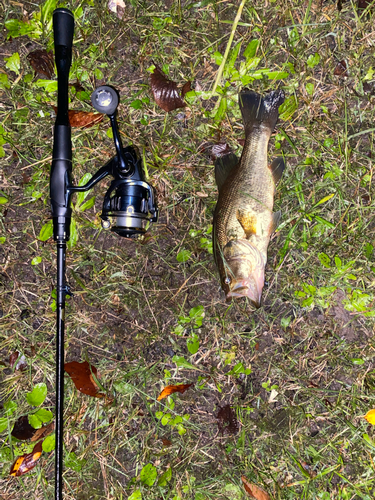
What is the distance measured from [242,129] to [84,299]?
171cm

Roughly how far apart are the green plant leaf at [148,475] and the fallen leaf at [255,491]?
2.12ft

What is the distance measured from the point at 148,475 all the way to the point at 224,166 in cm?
228

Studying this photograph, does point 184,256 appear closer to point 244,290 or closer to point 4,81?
point 244,290

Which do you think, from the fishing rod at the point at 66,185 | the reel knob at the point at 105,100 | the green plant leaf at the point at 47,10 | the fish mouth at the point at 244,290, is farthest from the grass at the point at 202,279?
the reel knob at the point at 105,100

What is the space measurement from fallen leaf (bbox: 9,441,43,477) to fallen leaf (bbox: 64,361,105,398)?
20.1 inches

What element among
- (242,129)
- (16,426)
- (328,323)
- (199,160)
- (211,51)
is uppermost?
(211,51)

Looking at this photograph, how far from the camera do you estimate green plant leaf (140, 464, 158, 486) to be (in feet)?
8.95

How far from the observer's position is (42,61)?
2.76 meters

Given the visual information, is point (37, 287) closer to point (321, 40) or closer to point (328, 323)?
point (328, 323)

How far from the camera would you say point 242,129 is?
2.78 m

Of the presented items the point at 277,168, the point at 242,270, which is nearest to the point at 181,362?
the point at 242,270

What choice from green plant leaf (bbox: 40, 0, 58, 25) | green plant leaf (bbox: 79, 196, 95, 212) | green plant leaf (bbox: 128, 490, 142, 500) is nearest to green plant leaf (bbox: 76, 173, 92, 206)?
green plant leaf (bbox: 79, 196, 95, 212)

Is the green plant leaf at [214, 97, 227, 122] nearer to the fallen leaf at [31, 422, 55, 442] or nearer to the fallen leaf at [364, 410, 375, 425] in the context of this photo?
the fallen leaf at [364, 410, 375, 425]

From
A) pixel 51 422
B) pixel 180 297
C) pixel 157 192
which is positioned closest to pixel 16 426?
pixel 51 422
